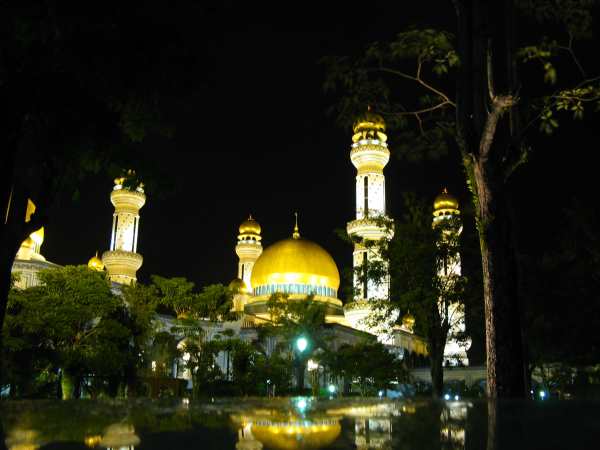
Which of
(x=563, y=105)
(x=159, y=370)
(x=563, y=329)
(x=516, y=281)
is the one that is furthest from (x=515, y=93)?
(x=159, y=370)

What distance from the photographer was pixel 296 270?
157 feet

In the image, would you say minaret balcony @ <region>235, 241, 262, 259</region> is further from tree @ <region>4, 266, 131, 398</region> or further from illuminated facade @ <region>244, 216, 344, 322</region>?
tree @ <region>4, 266, 131, 398</region>

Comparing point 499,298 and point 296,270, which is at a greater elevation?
point 296,270

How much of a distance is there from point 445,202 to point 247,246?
1950cm

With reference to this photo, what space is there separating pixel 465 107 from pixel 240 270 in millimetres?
54134

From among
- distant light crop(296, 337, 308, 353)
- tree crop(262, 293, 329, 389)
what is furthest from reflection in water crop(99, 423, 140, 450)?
tree crop(262, 293, 329, 389)

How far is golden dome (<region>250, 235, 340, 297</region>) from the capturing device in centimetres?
4791

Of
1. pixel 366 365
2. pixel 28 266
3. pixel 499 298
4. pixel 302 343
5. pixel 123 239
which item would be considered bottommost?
pixel 366 365

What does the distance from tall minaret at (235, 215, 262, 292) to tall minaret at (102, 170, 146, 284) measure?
16943mm

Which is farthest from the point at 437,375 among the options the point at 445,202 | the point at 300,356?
the point at 445,202

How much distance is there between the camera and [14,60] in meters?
7.06

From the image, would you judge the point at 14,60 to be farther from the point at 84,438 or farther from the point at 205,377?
the point at 205,377

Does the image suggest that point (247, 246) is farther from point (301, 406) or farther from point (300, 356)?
point (301, 406)

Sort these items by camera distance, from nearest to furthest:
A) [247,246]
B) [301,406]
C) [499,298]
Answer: [301,406] < [499,298] < [247,246]
